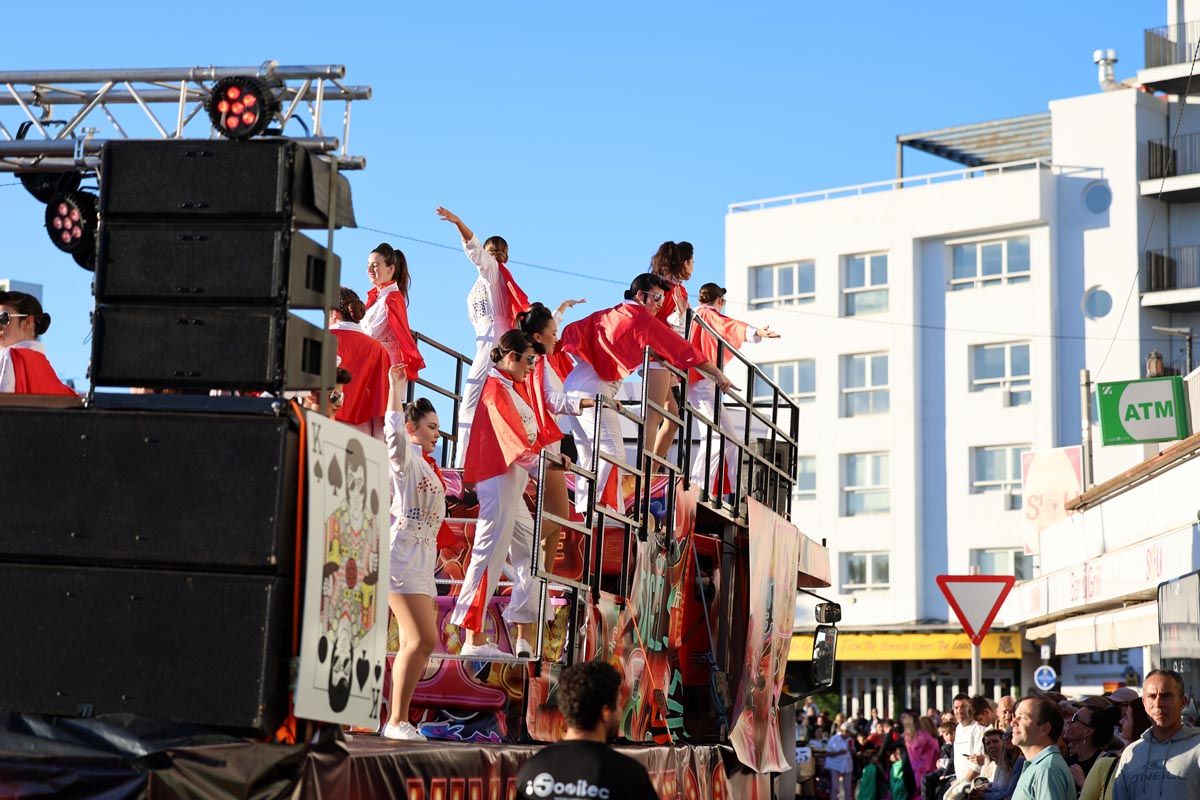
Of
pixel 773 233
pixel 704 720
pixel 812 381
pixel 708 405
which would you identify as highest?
pixel 773 233

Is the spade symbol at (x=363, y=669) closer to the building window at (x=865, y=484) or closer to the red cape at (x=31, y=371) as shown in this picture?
the red cape at (x=31, y=371)

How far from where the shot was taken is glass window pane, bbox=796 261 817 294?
51562 mm

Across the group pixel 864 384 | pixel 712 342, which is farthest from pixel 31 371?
pixel 864 384

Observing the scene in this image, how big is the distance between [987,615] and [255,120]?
31.0ft

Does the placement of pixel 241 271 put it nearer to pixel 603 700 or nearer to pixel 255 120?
pixel 255 120

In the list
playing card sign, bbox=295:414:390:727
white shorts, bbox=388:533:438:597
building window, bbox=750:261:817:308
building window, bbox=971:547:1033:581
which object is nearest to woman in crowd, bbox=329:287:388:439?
white shorts, bbox=388:533:438:597

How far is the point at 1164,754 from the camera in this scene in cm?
708

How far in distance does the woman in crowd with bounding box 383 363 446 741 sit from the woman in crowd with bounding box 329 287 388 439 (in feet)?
0.55

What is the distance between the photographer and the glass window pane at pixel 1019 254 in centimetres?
4834

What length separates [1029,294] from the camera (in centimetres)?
4784

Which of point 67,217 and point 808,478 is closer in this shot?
point 67,217

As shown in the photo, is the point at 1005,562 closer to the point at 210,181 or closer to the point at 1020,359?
the point at 1020,359

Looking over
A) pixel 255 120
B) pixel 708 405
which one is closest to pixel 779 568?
pixel 708 405

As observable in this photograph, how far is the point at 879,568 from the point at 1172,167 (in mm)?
13762
